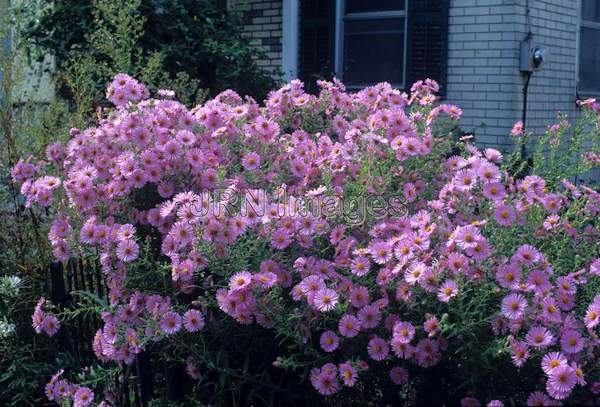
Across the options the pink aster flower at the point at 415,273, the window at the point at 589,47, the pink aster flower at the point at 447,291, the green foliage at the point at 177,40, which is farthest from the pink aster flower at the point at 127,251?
the window at the point at 589,47

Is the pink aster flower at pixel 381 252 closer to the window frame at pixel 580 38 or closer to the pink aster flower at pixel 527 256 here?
the pink aster flower at pixel 527 256

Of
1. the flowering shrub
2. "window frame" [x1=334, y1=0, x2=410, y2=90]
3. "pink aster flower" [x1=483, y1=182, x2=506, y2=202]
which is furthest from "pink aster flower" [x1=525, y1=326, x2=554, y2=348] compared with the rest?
"window frame" [x1=334, y1=0, x2=410, y2=90]

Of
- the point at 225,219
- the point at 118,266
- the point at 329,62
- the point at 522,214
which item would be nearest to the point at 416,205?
the point at 522,214

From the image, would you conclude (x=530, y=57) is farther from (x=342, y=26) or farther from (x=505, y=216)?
(x=505, y=216)

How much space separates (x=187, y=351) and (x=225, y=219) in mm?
483

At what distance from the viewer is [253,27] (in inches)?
313

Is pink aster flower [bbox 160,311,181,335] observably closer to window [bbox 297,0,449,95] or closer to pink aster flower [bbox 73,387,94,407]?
pink aster flower [bbox 73,387,94,407]

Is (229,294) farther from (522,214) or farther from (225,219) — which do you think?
(522,214)

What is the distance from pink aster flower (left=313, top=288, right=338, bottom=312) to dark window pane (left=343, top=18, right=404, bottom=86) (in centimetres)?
521

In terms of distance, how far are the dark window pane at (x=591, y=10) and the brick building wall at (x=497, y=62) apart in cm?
76

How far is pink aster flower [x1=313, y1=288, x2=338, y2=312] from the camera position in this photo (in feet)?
7.35

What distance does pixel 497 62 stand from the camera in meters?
6.55

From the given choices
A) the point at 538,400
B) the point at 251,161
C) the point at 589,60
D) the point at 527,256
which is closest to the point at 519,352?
the point at 538,400

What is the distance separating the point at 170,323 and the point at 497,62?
482cm
